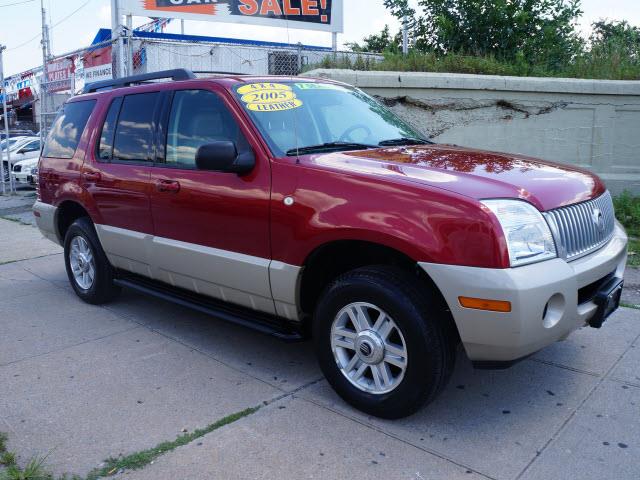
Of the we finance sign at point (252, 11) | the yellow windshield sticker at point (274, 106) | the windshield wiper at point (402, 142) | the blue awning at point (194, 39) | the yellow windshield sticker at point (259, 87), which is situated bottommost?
the windshield wiper at point (402, 142)

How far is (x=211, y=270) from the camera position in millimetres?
4164

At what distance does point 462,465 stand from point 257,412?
1202 mm

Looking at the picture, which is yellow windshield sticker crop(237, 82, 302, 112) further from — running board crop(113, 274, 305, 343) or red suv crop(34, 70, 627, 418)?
running board crop(113, 274, 305, 343)

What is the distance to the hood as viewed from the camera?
317 cm

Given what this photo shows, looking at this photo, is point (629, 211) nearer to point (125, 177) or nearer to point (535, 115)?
point (535, 115)

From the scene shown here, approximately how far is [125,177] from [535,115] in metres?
6.26

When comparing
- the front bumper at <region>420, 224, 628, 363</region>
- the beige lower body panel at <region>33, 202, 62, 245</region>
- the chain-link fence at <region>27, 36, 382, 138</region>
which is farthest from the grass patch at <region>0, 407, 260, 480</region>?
the chain-link fence at <region>27, 36, 382, 138</region>

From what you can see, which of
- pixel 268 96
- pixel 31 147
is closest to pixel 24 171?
pixel 31 147

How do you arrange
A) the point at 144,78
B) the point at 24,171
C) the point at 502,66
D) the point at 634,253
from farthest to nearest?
the point at 24,171
the point at 502,66
the point at 634,253
the point at 144,78

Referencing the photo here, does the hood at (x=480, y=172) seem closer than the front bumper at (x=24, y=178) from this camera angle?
Yes

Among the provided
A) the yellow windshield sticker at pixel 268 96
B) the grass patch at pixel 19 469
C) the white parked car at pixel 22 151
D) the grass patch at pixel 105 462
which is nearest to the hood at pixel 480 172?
the yellow windshield sticker at pixel 268 96

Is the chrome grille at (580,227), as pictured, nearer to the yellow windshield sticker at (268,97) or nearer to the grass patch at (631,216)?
the yellow windshield sticker at (268,97)

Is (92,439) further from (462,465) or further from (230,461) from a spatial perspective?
(462,465)

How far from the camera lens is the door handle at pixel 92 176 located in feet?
17.0
